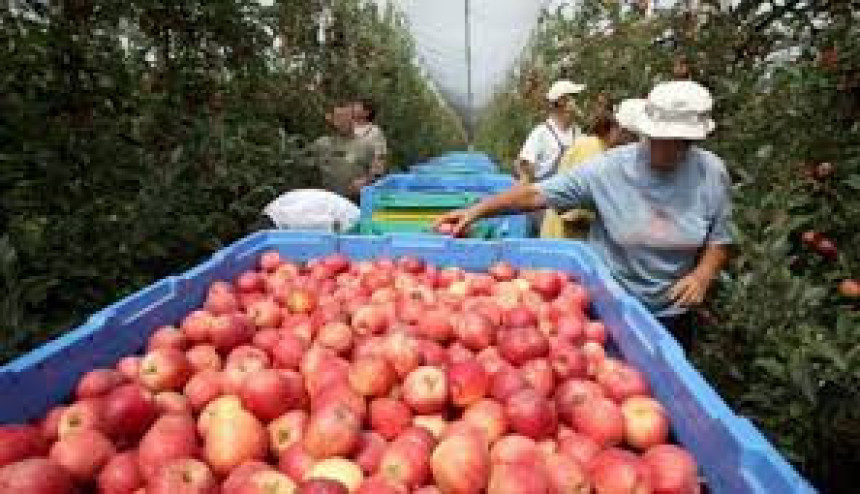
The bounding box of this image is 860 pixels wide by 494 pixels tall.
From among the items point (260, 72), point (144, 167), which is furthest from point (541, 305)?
point (260, 72)

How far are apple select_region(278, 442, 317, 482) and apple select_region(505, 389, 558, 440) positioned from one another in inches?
18.1

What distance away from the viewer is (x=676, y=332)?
3.44 meters

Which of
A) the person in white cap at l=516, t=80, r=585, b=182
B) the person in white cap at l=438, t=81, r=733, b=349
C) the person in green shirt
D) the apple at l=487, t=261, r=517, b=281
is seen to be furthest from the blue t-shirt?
the person in green shirt

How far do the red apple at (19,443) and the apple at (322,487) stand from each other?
551 millimetres

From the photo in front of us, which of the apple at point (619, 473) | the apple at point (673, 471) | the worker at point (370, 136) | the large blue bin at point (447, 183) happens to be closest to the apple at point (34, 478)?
the apple at point (619, 473)

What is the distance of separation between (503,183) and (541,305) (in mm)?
3894

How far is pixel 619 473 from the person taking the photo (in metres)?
1.79

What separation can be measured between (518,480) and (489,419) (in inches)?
13.6

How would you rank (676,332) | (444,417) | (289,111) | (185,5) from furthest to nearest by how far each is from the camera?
1. (289,111)
2. (185,5)
3. (676,332)
4. (444,417)

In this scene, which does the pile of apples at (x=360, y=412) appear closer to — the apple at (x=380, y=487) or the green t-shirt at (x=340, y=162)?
the apple at (x=380, y=487)

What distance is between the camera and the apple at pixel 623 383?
7.14 feet

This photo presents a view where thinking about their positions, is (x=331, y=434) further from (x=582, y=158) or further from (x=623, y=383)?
(x=582, y=158)

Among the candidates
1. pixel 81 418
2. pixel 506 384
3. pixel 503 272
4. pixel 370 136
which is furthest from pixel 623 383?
pixel 370 136

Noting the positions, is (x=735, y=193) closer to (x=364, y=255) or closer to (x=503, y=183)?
(x=364, y=255)
